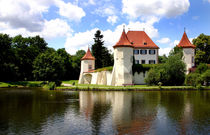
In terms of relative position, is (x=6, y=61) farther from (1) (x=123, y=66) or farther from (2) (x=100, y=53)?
(1) (x=123, y=66)

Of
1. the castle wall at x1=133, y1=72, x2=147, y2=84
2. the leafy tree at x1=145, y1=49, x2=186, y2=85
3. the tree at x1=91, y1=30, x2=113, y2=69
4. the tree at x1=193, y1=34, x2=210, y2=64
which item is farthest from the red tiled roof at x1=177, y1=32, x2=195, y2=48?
the tree at x1=91, y1=30, x2=113, y2=69

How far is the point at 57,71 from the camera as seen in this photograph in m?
48.0

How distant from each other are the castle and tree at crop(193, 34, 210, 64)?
8.07 meters

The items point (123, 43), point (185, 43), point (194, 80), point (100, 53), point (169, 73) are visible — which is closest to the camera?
point (194, 80)

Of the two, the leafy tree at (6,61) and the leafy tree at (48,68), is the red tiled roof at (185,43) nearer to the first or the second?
the leafy tree at (48,68)

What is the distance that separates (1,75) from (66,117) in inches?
1820

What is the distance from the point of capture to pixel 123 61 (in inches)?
1532

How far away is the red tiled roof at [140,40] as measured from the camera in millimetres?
44656

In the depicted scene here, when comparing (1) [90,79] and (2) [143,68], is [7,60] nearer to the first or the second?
(1) [90,79]

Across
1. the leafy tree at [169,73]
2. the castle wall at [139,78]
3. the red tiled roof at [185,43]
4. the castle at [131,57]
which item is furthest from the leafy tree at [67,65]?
the red tiled roof at [185,43]

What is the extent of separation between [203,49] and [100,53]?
27.2m

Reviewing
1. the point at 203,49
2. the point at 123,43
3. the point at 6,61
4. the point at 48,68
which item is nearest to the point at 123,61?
the point at 123,43

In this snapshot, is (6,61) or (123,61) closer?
(123,61)

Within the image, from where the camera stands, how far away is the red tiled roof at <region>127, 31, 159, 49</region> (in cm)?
4466
